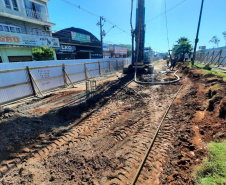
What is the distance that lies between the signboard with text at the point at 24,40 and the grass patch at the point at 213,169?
17989mm

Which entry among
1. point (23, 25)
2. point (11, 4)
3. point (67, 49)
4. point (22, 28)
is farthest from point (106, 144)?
point (67, 49)

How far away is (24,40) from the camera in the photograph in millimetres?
13820

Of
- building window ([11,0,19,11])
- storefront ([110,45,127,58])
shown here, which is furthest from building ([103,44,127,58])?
building window ([11,0,19,11])

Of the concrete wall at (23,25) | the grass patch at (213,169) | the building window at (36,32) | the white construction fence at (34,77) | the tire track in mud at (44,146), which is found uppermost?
the concrete wall at (23,25)

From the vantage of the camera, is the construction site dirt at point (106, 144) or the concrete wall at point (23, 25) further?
the concrete wall at point (23, 25)

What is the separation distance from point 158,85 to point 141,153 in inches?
303

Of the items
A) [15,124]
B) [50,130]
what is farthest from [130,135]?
[15,124]

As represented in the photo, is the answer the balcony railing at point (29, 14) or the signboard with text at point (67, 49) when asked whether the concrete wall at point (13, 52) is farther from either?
the signboard with text at point (67, 49)

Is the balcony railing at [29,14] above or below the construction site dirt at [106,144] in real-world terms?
above

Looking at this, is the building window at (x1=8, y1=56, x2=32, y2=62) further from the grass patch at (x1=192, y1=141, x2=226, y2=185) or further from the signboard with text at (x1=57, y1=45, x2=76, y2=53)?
the grass patch at (x1=192, y1=141, x2=226, y2=185)

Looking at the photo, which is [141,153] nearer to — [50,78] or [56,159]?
[56,159]

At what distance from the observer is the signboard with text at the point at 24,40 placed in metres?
12.2

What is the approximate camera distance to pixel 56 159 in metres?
2.81

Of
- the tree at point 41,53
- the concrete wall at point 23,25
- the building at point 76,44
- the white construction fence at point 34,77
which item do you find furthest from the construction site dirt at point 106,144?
the building at point 76,44
